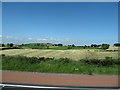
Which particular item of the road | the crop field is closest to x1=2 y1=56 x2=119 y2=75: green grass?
the crop field

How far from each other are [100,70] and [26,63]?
244 cm

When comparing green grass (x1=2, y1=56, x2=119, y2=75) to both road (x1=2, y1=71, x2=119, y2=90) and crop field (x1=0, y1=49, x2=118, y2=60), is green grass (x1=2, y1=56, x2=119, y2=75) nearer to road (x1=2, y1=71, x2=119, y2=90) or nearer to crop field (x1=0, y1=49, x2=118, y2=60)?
crop field (x1=0, y1=49, x2=118, y2=60)

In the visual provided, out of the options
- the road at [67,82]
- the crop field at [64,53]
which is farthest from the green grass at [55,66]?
the road at [67,82]

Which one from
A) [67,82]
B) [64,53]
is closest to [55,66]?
[64,53]

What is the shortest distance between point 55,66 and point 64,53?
0.54 m

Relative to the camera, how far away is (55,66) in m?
6.86

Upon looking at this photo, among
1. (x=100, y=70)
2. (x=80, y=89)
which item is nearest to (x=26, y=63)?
(x=100, y=70)

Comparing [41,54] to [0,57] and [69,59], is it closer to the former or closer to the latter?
[69,59]

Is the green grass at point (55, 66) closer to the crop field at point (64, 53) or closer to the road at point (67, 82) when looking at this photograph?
the crop field at point (64, 53)

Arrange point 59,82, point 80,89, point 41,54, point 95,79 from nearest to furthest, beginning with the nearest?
1. point 80,89
2. point 59,82
3. point 95,79
4. point 41,54

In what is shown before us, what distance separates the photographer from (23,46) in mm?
6707

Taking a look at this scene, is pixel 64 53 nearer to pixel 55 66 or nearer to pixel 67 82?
pixel 55 66

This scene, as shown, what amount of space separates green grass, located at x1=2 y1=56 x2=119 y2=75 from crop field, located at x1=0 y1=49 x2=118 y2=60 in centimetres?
13

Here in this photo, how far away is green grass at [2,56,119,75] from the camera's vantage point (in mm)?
6535
